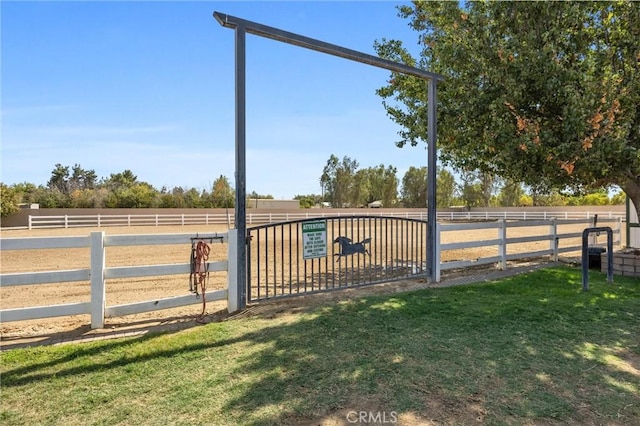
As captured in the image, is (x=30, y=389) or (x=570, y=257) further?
(x=570, y=257)

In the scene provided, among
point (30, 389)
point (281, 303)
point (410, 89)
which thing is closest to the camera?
point (30, 389)

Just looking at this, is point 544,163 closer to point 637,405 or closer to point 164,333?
point 637,405

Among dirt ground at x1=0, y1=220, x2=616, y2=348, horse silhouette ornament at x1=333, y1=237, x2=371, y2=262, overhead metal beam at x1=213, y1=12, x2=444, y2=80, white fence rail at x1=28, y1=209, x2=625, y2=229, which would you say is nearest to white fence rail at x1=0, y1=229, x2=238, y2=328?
dirt ground at x1=0, y1=220, x2=616, y2=348

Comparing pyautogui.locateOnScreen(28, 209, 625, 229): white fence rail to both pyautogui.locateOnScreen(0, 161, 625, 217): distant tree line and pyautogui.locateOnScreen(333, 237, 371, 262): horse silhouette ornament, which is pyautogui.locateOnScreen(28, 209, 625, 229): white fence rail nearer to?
pyautogui.locateOnScreen(0, 161, 625, 217): distant tree line

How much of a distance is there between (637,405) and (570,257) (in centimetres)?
846

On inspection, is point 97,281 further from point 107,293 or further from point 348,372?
point 348,372

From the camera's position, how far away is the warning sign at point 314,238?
561cm

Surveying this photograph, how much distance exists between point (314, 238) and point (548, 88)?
486 centimetres

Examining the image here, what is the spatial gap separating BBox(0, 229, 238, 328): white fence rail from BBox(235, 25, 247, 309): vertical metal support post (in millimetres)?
77

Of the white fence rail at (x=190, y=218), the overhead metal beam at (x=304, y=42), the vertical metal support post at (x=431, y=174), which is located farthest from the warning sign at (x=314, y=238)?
the white fence rail at (x=190, y=218)

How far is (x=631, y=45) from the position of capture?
264 inches

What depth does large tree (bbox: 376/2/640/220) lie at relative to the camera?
21.0 feet

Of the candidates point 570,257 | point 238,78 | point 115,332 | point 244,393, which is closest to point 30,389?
point 115,332

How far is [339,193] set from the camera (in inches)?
2055
